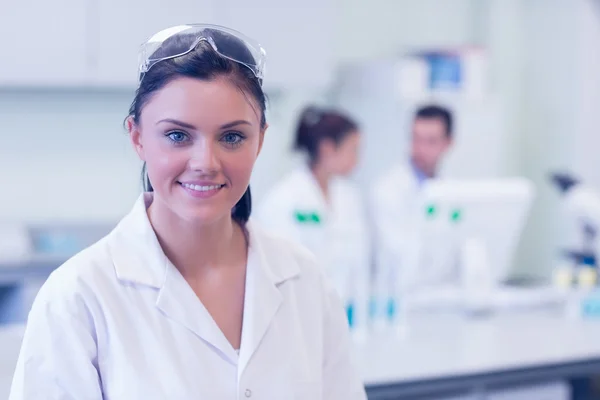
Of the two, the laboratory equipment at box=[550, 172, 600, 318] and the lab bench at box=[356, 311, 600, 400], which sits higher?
the laboratory equipment at box=[550, 172, 600, 318]

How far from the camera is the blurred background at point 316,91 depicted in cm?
331

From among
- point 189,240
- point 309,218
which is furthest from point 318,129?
point 189,240

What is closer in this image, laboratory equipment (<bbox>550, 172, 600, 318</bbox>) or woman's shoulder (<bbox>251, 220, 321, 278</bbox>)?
woman's shoulder (<bbox>251, 220, 321, 278</bbox>)

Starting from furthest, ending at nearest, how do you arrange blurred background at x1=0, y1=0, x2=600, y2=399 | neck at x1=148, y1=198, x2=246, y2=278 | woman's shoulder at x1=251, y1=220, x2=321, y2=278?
blurred background at x1=0, y1=0, x2=600, y2=399
woman's shoulder at x1=251, y1=220, x2=321, y2=278
neck at x1=148, y1=198, x2=246, y2=278

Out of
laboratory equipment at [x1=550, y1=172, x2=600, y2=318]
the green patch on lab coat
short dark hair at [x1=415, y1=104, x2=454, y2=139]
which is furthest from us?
short dark hair at [x1=415, y1=104, x2=454, y2=139]

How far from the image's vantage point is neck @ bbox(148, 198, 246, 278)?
121 centimetres

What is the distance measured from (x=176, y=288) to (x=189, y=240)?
0.08m

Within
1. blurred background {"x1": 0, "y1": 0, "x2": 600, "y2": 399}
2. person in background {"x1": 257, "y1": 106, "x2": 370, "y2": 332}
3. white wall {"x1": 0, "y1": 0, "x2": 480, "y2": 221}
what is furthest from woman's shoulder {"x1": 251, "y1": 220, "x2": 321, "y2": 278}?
white wall {"x1": 0, "y1": 0, "x2": 480, "y2": 221}

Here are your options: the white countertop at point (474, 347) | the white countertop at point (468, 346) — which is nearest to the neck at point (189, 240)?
the white countertop at point (468, 346)

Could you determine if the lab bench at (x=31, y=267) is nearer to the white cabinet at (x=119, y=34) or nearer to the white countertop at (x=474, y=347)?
the white cabinet at (x=119, y=34)

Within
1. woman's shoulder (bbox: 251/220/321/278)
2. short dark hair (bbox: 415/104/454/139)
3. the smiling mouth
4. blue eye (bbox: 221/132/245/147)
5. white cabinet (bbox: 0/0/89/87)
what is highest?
white cabinet (bbox: 0/0/89/87)

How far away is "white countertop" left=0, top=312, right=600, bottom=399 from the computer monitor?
19cm

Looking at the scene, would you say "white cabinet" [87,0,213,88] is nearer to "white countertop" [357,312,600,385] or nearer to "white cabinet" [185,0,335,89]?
"white cabinet" [185,0,335,89]

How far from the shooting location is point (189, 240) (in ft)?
4.00
